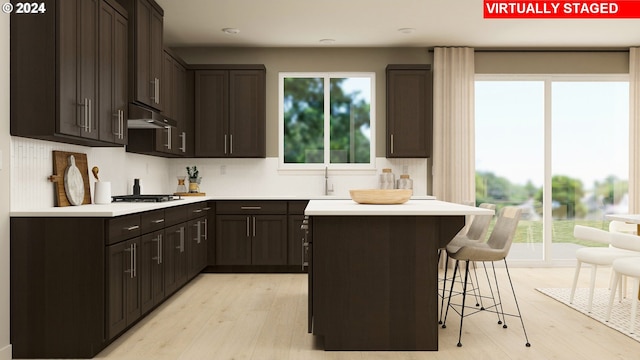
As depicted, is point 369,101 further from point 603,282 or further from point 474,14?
point 603,282

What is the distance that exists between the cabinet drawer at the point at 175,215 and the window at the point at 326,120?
189 centimetres

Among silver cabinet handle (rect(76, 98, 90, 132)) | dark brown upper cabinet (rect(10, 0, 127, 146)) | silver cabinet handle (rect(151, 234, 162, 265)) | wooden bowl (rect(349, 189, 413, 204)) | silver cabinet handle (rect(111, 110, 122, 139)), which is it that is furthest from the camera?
silver cabinet handle (rect(151, 234, 162, 265))

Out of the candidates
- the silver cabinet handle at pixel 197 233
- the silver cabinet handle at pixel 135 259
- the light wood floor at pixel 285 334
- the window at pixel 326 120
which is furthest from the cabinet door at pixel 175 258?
the window at pixel 326 120

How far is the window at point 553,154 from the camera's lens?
6559 millimetres

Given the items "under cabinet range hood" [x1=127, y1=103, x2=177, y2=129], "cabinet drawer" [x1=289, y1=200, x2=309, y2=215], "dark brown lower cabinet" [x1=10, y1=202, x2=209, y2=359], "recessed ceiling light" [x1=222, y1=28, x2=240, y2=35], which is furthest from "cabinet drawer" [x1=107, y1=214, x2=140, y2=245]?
"recessed ceiling light" [x1=222, y1=28, x2=240, y2=35]

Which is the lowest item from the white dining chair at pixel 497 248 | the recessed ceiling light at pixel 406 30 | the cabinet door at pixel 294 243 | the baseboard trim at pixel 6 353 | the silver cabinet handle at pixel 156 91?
the baseboard trim at pixel 6 353

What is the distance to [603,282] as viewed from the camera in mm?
5496

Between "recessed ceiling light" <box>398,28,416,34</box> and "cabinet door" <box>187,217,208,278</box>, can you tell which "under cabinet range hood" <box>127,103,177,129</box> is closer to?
"cabinet door" <box>187,217,208,278</box>

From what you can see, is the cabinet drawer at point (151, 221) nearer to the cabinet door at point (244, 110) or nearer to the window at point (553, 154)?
the cabinet door at point (244, 110)

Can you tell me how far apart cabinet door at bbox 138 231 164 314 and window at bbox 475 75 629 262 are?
4.05m

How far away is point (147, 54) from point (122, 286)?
2121mm

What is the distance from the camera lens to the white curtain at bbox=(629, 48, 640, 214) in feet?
20.9

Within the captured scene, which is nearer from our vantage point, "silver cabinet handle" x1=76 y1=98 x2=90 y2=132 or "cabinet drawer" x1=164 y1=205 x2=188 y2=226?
"silver cabinet handle" x1=76 y1=98 x2=90 y2=132

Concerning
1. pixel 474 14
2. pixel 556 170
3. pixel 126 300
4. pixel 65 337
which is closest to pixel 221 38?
pixel 474 14
